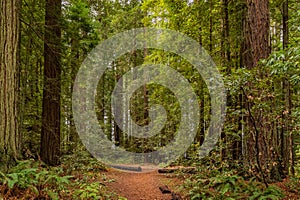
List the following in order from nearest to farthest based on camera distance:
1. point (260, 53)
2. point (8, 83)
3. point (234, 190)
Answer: point (8, 83) < point (234, 190) < point (260, 53)

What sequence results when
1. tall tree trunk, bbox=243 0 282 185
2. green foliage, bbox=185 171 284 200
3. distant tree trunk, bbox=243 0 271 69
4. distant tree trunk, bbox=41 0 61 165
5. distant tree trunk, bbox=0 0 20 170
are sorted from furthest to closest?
distant tree trunk, bbox=41 0 61 165, distant tree trunk, bbox=243 0 271 69, tall tree trunk, bbox=243 0 282 185, green foliage, bbox=185 171 284 200, distant tree trunk, bbox=0 0 20 170

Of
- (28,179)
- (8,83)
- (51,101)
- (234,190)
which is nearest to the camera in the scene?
(28,179)

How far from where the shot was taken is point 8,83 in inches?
206

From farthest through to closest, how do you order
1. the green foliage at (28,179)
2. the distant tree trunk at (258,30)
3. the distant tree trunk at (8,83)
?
the distant tree trunk at (258,30)
the distant tree trunk at (8,83)
the green foliage at (28,179)

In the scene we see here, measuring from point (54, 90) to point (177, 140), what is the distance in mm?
10996

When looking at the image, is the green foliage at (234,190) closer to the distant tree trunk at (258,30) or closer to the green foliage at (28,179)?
the distant tree trunk at (258,30)

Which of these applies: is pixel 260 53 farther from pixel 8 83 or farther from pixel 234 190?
pixel 8 83

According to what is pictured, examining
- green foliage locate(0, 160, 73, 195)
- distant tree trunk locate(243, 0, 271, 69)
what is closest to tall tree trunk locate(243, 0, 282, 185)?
distant tree trunk locate(243, 0, 271, 69)

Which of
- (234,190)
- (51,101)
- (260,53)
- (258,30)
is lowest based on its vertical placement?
(234,190)

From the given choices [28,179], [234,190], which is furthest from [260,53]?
[28,179]

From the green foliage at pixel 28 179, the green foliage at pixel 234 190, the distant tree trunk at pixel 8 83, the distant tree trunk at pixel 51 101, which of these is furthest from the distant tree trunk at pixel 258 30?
the distant tree trunk at pixel 51 101

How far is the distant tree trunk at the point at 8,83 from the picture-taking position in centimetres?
515

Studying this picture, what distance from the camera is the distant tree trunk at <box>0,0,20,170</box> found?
5152 millimetres

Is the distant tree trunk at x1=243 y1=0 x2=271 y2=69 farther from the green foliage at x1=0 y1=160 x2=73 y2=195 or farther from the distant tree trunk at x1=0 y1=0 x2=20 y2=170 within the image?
the distant tree trunk at x1=0 y1=0 x2=20 y2=170
